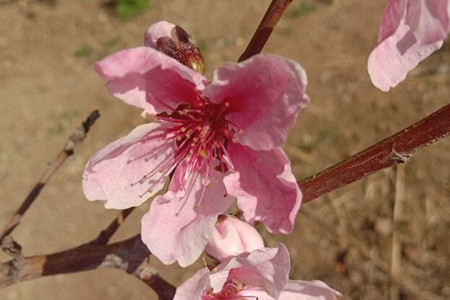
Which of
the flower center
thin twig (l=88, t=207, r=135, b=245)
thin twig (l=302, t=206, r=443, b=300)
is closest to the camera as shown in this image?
the flower center

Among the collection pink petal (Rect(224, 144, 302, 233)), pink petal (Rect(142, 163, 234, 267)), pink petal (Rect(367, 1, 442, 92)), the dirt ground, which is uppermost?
pink petal (Rect(367, 1, 442, 92))

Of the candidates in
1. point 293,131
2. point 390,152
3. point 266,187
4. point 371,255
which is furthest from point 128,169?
point 293,131

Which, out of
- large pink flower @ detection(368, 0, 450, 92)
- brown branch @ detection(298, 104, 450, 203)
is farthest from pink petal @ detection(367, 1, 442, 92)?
brown branch @ detection(298, 104, 450, 203)

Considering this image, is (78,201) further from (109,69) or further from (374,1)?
(109,69)

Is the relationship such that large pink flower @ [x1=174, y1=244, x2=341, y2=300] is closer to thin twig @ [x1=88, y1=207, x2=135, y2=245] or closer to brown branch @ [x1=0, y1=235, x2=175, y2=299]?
brown branch @ [x1=0, y1=235, x2=175, y2=299]

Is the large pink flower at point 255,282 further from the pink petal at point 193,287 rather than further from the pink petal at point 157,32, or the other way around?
the pink petal at point 157,32

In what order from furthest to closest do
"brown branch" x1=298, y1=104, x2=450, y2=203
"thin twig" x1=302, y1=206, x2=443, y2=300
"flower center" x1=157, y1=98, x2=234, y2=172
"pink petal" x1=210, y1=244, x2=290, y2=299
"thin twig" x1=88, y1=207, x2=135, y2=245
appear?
"thin twig" x1=302, y1=206, x2=443, y2=300
"thin twig" x1=88, y1=207, x2=135, y2=245
"flower center" x1=157, y1=98, x2=234, y2=172
"pink petal" x1=210, y1=244, x2=290, y2=299
"brown branch" x1=298, y1=104, x2=450, y2=203
